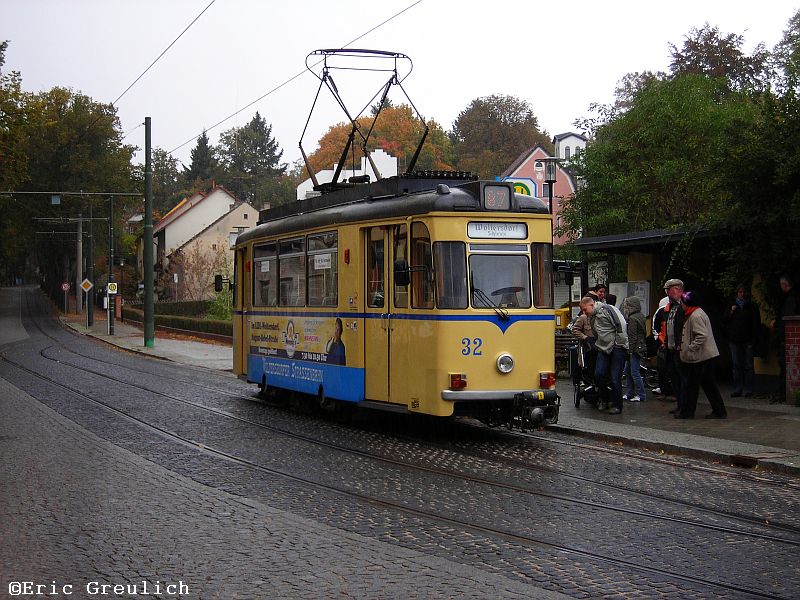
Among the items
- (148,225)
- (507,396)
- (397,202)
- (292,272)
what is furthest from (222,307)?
(507,396)

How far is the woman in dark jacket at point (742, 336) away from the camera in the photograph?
56.4ft

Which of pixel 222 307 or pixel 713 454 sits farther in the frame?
pixel 222 307

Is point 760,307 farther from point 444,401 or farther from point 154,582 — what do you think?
point 154,582

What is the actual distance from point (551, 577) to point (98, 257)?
78.7 m

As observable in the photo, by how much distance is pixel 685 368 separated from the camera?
15023mm

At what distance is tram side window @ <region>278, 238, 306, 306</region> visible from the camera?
16312 millimetres

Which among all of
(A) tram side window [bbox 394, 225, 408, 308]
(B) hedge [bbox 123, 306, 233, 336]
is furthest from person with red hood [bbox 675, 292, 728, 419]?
(B) hedge [bbox 123, 306, 233, 336]

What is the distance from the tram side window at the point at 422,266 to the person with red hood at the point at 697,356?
159 inches

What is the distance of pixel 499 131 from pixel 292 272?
228ft

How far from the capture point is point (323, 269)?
15453 mm

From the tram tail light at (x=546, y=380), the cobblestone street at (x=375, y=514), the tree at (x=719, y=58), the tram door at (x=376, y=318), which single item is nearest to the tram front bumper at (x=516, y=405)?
the tram tail light at (x=546, y=380)

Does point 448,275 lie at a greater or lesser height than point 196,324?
greater

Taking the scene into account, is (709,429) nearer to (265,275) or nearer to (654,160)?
(265,275)

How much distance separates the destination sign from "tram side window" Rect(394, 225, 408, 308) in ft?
2.94
